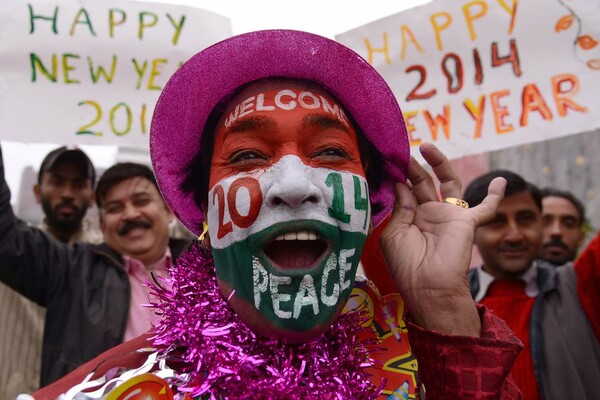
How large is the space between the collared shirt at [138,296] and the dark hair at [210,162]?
1.11 metres

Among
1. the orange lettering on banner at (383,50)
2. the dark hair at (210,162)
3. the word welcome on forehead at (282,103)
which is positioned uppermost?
the orange lettering on banner at (383,50)

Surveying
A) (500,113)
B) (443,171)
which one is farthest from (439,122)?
(443,171)

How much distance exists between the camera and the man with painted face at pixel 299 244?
1.58 meters

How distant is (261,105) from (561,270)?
7.21ft

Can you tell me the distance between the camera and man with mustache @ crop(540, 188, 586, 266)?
4875 millimetres

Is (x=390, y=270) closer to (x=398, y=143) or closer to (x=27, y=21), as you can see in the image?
(x=398, y=143)

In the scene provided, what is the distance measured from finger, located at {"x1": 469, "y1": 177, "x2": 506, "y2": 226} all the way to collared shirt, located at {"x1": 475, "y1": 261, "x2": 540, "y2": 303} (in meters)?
1.59

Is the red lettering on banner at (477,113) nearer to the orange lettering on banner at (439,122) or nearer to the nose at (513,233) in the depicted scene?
the orange lettering on banner at (439,122)

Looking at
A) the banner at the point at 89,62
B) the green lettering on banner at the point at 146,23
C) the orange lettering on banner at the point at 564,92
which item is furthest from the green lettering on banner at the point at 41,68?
the orange lettering on banner at the point at 564,92

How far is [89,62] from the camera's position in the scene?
3.55 meters

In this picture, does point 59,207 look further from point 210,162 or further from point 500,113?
point 500,113

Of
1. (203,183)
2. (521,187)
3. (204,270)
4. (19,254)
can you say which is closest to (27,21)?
(19,254)

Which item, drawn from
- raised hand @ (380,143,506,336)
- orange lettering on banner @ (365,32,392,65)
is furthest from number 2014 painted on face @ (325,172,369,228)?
orange lettering on banner @ (365,32,392,65)

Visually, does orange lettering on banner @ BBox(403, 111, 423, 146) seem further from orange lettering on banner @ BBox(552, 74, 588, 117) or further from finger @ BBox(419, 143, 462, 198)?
finger @ BBox(419, 143, 462, 198)
